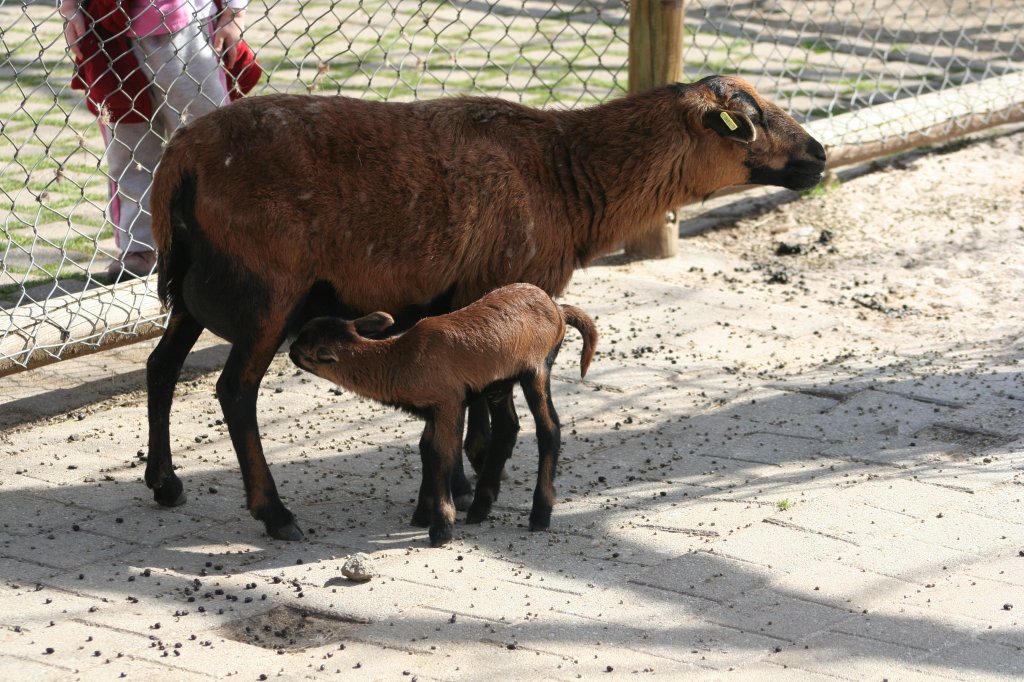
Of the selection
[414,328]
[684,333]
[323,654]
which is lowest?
[684,333]

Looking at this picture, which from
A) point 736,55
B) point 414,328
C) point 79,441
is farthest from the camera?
point 736,55

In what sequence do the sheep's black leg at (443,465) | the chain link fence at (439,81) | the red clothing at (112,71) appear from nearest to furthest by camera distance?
1. the sheep's black leg at (443,465)
2. the chain link fence at (439,81)
3. the red clothing at (112,71)

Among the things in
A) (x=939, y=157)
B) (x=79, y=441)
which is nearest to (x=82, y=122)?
(x=79, y=441)

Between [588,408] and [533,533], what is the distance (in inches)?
56.2

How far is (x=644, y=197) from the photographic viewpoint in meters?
5.70

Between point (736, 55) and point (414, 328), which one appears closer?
point (414, 328)

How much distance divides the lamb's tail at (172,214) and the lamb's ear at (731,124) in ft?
6.81

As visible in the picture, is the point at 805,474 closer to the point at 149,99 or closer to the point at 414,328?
the point at 414,328

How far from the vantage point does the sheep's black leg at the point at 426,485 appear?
498 cm

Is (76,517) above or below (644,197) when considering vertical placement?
below

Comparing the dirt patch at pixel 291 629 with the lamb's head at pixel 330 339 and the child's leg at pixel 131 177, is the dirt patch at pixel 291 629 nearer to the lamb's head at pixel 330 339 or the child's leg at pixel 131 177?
the lamb's head at pixel 330 339

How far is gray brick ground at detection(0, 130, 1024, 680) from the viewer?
4164 millimetres

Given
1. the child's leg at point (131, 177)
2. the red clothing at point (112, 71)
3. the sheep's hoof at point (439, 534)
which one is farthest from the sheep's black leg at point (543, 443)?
the child's leg at point (131, 177)

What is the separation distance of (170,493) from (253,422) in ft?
1.65
